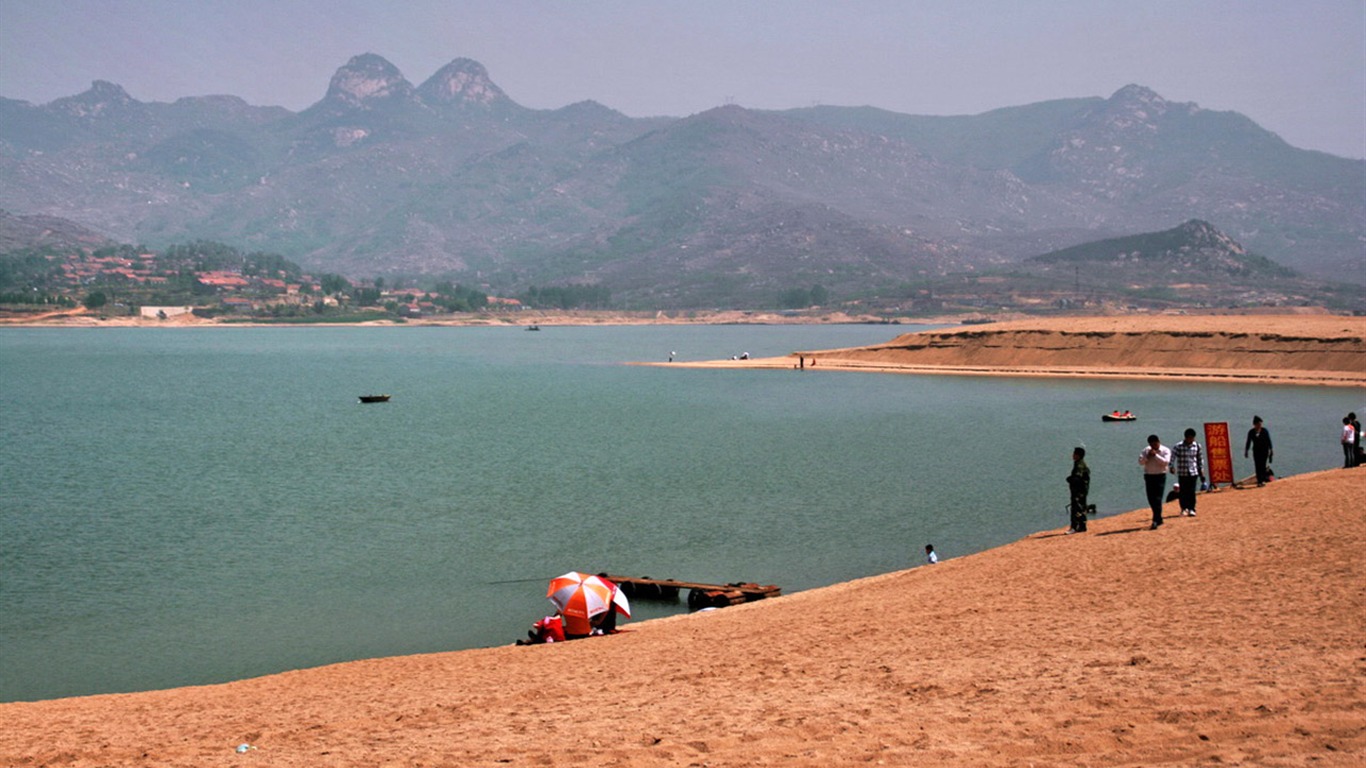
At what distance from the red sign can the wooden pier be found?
15135 millimetres

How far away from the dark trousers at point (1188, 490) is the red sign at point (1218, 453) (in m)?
7.74

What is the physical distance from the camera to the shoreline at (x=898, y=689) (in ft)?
41.7

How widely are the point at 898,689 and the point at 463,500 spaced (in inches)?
1302

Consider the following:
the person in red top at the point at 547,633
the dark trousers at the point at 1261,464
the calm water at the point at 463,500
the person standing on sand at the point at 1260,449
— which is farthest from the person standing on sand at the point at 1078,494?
the person in red top at the point at 547,633

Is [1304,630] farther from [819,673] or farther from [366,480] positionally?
[366,480]

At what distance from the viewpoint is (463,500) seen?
1827 inches

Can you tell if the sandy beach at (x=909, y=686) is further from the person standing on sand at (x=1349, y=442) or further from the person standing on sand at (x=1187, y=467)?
the person standing on sand at (x=1349, y=442)

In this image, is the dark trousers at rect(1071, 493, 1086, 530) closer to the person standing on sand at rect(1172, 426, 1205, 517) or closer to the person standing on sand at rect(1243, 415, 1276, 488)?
the person standing on sand at rect(1172, 426, 1205, 517)

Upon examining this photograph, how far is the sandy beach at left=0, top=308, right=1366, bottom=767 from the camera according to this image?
12.7 m

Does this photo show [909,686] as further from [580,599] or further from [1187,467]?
[1187,467]

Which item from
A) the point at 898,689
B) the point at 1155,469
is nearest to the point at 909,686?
the point at 898,689

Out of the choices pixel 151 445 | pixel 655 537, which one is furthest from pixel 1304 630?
pixel 151 445

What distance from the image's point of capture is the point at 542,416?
277ft

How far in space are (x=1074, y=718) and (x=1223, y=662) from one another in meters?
3.05
